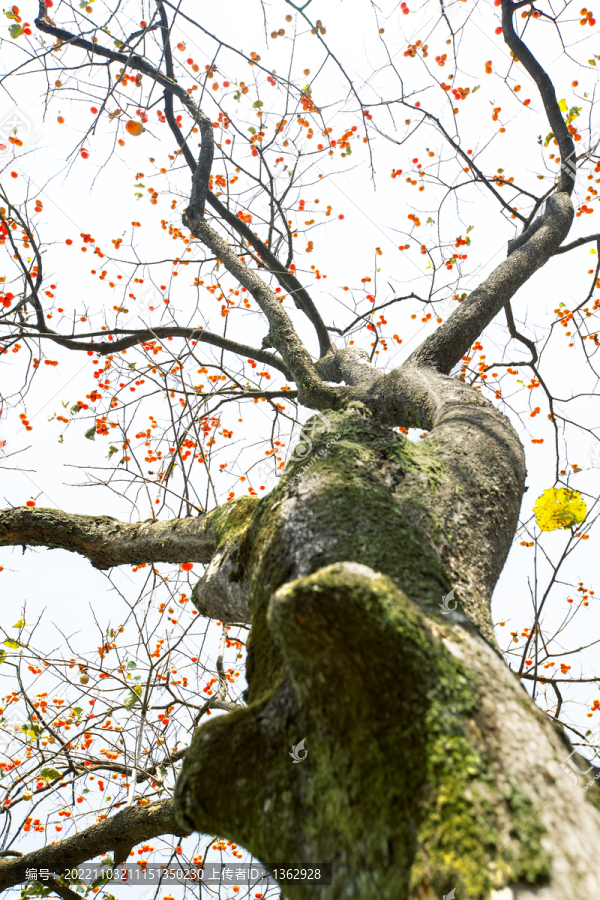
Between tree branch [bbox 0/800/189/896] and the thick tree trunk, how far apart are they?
183 cm

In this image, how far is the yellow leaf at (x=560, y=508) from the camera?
1.57m

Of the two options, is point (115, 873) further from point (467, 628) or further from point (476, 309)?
point (476, 309)

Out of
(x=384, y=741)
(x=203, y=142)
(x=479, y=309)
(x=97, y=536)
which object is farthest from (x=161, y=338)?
(x=384, y=741)

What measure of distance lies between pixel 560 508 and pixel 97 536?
72.9 inches

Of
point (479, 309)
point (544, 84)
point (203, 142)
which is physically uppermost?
point (203, 142)

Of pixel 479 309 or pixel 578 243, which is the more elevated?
pixel 578 243

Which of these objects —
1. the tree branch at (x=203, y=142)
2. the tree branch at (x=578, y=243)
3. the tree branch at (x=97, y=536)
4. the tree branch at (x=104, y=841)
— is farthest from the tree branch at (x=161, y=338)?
the tree branch at (x=104, y=841)

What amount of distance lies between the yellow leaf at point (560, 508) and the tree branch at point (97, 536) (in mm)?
1255

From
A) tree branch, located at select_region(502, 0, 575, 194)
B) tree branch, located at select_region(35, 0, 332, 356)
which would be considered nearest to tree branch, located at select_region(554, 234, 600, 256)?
tree branch, located at select_region(502, 0, 575, 194)

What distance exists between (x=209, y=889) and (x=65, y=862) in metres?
0.72

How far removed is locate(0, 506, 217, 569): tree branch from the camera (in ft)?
6.61

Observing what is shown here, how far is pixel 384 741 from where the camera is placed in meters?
0.66
